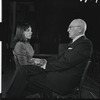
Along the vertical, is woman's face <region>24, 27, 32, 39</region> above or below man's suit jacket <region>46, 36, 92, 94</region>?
above

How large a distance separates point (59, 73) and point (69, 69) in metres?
0.16

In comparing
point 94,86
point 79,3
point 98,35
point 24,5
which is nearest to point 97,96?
point 94,86

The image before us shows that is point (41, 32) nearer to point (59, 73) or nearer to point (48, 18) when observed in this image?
point (48, 18)

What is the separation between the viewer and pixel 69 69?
3.00 meters

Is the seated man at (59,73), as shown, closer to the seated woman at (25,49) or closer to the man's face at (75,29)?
the man's face at (75,29)

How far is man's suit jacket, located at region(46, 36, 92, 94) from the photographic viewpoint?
2.98m

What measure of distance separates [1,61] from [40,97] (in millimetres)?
892

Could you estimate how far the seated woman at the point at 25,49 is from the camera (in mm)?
3449

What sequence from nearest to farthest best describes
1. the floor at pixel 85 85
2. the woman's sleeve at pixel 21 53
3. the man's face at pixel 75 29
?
the man's face at pixel 75 29, the woman's sleeve at pixel 21 53, the floor at pixel 85 85

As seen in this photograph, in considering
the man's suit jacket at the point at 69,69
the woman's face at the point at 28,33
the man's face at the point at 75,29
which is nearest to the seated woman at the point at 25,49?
the woman's face at the point at 28,33

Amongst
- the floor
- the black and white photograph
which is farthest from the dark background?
the floor

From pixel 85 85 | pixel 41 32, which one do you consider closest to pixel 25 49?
pixel 41 32

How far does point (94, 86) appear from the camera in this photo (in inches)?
189

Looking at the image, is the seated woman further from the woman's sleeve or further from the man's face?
the man's face
